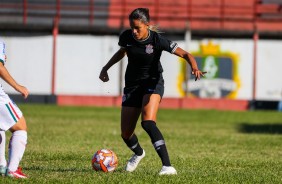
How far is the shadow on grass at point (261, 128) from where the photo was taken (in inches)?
844

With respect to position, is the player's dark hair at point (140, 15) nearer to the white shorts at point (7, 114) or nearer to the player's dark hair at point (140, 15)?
the player's dark hair at point (140, 15)

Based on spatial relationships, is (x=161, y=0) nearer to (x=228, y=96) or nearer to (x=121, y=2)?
(x=121, y=2)

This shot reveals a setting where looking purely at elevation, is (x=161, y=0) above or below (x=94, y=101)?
above

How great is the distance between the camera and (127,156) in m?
14.2

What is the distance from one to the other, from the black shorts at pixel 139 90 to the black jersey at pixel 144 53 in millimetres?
67

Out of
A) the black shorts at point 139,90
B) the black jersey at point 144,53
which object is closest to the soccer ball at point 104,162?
the black shorts at point 139,90

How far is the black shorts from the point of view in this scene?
11297mm

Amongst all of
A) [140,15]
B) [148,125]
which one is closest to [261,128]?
[148,125]

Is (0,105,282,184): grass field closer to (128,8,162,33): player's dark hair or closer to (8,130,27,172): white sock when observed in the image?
(8,130,27,172): white sock

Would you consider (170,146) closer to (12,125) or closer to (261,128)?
(261,128)

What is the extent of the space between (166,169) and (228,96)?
2287 cm

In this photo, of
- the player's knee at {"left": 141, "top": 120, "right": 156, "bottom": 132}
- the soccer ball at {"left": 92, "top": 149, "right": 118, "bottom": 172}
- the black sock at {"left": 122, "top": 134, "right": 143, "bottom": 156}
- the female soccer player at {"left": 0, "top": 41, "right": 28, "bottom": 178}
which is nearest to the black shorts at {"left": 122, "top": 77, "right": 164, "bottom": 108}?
the player's knee at {"left": 141, "top": 120, "right": 156, "bottom": 132}

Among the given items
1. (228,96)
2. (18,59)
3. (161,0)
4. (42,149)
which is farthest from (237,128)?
(161,0)

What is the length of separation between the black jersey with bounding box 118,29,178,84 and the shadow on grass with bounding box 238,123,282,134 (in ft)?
33.7
